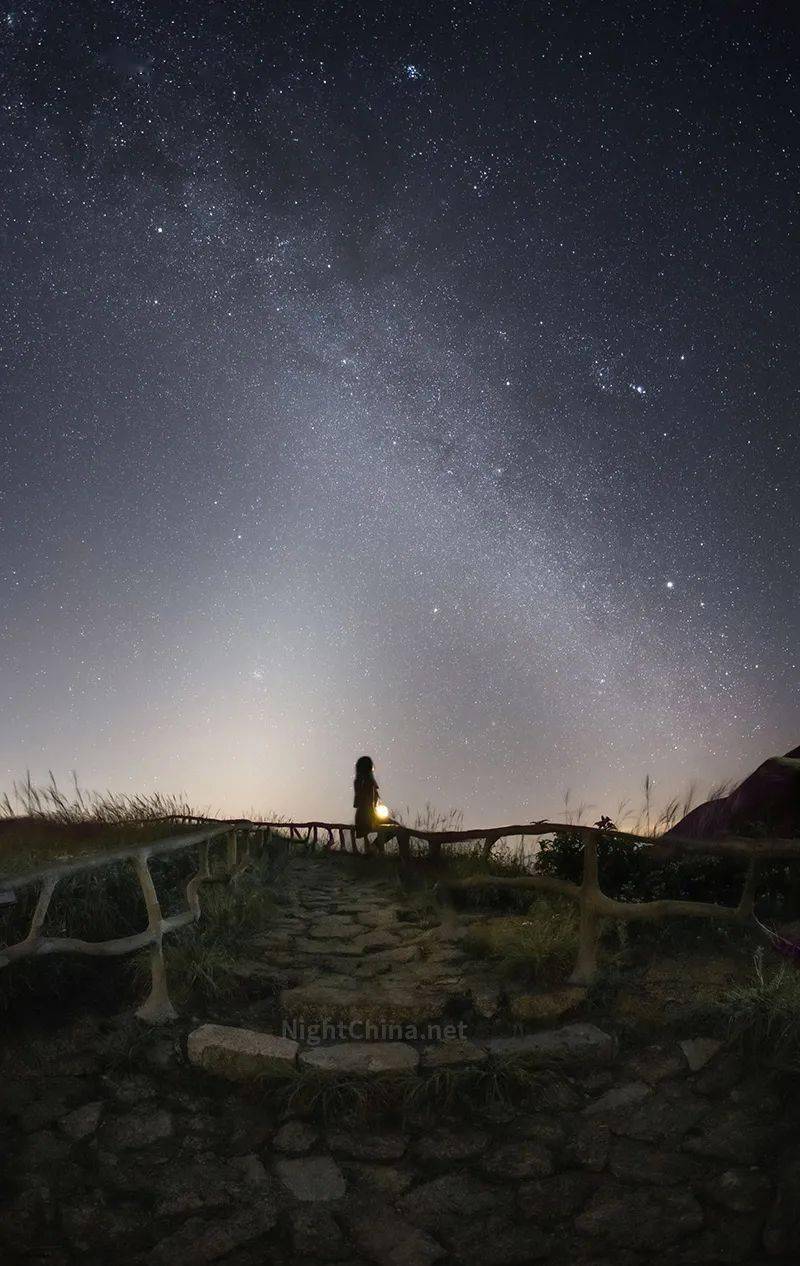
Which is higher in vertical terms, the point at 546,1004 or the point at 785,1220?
the point at 546,1004

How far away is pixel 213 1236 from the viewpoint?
3725mm

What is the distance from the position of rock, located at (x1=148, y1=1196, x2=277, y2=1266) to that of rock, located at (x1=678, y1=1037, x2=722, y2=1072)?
2.53 meters

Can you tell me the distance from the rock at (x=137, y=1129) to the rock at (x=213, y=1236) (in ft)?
2.01

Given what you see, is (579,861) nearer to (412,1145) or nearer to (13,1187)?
(412,1145)

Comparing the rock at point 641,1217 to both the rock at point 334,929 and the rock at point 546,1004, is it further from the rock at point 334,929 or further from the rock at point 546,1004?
the rock at point 334,929

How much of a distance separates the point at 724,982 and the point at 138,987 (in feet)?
13.4

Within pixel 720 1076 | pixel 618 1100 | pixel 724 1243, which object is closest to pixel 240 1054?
pixel 618 1100

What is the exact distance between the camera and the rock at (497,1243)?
366cm

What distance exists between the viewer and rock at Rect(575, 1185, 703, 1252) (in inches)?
145

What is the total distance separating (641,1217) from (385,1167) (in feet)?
4.22

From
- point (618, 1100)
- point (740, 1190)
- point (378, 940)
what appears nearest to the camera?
point (740, 1190)

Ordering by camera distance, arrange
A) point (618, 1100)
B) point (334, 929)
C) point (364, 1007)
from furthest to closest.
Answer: point (334, 929) → point (364, 1007) → point (618, 1100)

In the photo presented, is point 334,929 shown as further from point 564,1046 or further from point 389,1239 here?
point 389,1239

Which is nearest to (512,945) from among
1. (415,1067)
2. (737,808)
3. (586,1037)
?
(586,1037)
